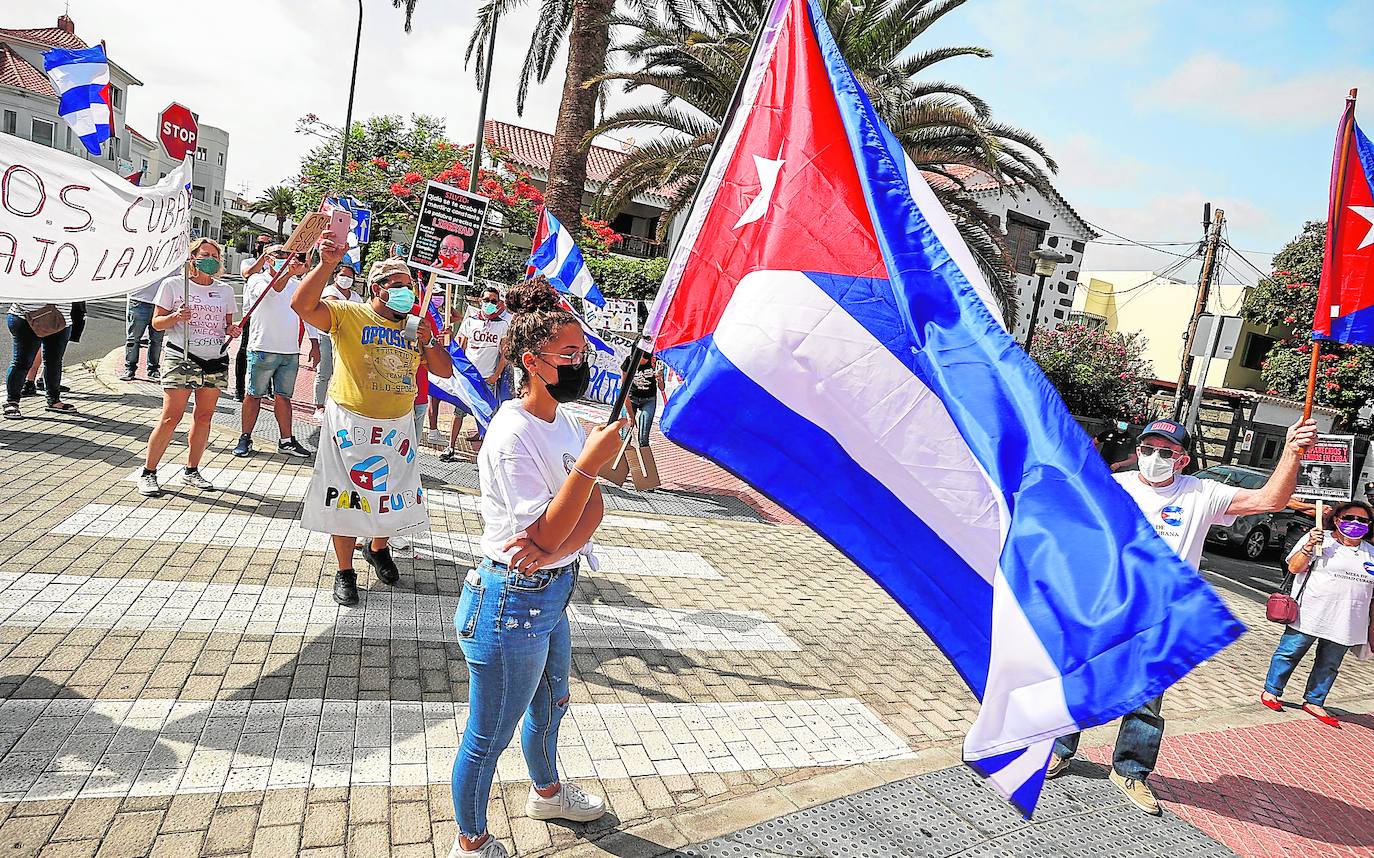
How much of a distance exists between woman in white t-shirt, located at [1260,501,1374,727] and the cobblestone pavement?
0.67m

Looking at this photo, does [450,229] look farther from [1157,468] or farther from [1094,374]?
[1094,374]

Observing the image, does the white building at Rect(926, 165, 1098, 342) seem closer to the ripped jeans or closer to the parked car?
the parked car

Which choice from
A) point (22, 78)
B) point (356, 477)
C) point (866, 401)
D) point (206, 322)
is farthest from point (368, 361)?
point (22, 78)

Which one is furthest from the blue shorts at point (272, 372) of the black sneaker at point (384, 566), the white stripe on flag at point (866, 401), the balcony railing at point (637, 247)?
the balcony railing at point (637, 247)

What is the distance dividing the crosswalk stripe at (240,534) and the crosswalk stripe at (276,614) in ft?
2.15

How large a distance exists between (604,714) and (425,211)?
4389 mm

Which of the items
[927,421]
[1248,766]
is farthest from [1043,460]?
[1248,766]

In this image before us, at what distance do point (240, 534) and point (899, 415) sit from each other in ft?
16.8

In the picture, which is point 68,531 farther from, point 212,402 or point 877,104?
point 877,104

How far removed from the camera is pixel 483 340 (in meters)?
9.39

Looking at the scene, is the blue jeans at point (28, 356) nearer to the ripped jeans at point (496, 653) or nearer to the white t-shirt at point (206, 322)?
the white t-shirt at point (206, 322)

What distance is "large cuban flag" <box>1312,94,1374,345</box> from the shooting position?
458cm

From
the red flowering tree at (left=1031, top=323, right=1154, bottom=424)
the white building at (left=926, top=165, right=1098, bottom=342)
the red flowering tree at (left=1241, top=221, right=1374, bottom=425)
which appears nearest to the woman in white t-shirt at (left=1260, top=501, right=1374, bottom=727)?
the red flowering tree at (left=1031, top=323, right=1154, bottom=424)

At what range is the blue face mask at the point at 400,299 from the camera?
4.79 metres
